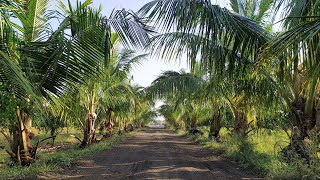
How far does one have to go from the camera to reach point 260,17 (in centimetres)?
915

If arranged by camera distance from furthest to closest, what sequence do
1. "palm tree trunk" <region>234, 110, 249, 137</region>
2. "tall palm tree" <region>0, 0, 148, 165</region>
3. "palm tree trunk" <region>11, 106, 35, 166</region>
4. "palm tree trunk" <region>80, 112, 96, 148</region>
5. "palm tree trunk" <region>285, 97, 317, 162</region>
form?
"palm tree trunk" <region>80, 112, 96, 148</region> → "palm tree trunk" <region>234, 110, 249, 137</region> → "palm tree trunk" <region>11, 106, 35, 166</region> → "palm tree trunk" <region>285, 97, 317, 162</region> → "tall palm tree" <region>0, 0, 148, 165</region>

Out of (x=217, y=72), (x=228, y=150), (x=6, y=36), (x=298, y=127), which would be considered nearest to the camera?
(x=6, y=36)

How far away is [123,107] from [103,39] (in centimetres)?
1727

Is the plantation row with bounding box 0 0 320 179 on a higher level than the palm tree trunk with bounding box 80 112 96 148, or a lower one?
higher

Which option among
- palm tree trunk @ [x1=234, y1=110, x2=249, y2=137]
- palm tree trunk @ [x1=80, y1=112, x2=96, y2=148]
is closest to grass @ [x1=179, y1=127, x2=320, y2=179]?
palm tree trunk @ [x1=234, y1=110, x2=249, y2=137]

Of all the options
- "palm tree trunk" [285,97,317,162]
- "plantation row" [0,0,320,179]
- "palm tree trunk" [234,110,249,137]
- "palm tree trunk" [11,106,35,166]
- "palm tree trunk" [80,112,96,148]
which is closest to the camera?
"plantation row" [0,0,320,179]

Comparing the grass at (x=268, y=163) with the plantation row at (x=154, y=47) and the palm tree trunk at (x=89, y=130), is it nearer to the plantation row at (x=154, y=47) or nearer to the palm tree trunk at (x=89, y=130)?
the plantation row at (x=154, y=47)

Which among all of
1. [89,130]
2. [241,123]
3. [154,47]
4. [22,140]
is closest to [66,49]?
[154,47]

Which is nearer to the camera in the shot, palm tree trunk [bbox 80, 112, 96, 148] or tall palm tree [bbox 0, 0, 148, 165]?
tall palm tree [bbox 0, 0, 148, 165]

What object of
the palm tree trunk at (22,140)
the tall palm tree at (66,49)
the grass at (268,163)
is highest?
the tall palm tree at (66,49)

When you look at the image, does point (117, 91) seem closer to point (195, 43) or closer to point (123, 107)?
point (123, 107)

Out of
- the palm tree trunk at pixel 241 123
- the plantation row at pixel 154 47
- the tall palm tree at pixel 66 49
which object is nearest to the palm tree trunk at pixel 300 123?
the plantation row at pixel 154 47

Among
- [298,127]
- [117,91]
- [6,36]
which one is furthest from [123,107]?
[6,36]

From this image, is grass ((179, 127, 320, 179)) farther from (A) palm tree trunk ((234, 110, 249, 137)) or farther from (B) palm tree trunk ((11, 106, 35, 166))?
(B) palm tree trunk ((11, 106, 35, 166))
